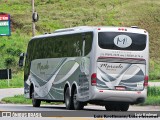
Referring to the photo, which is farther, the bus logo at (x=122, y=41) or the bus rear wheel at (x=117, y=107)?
the bus rear wheel at (x=117, y=107)

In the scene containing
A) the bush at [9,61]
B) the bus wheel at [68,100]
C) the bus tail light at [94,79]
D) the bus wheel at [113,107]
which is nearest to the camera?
the bus tail light at [94,79]

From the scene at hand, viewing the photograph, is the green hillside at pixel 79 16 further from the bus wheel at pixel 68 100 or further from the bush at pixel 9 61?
the bus wheel at pixel 68 100

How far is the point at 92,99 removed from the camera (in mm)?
28781

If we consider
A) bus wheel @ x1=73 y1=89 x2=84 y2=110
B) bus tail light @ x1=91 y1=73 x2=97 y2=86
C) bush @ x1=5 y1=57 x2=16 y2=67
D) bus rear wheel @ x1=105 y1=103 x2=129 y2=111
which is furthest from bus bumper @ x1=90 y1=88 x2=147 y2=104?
bush @ x1=5 y1=57 x2=16 y2=67

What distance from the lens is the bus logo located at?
28.9m

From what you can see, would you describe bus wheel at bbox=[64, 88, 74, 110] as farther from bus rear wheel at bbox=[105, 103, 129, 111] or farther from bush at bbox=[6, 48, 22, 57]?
bush at bbox=[6, 48, 22, 57]

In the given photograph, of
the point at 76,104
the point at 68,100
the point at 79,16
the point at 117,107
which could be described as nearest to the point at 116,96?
the point at 76,104

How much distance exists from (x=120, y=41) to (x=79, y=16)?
228 feet

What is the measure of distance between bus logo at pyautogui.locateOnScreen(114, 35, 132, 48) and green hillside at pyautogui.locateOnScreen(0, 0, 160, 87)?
52.8 meters

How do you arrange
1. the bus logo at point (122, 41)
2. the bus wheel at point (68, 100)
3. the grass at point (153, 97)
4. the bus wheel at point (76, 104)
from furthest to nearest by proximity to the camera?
the grass at point (153, 97) → the bus wheel at point (68, 100) → the bus wheel at point (76, 104) → the bus logo at point (122, 41)

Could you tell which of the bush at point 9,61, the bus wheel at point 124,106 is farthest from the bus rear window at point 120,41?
the bush at point 9,61

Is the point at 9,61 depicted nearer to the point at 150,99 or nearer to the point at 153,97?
the point at 153,97

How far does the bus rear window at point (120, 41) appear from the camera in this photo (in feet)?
94.3

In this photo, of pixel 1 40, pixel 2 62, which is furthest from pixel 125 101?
pixel 1 40
